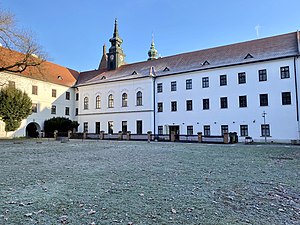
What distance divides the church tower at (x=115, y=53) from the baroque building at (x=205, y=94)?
29 centimetres

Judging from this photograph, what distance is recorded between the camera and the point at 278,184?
5.79m

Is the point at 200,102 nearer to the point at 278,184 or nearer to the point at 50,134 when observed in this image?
the point at 50,134

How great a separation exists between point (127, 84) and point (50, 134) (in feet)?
41.4

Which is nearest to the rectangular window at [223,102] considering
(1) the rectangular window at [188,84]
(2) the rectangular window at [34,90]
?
(1) the rectangular window at [188,84]

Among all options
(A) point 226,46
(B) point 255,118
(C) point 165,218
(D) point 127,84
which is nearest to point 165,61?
(D) point 127,84

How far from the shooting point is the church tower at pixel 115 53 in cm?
3947

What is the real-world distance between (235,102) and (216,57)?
6.65m

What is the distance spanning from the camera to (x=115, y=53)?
39562 mm

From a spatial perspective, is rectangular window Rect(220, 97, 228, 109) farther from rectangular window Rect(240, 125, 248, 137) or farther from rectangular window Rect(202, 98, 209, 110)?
rectangular window Rect(240, 125, 248, 137)

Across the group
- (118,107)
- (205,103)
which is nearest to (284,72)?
(205,103)

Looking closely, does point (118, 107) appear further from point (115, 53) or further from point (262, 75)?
point (262, 75)

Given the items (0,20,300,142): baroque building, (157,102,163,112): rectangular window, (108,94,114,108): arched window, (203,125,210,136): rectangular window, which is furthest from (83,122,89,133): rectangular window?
(203,125,210,136): rectangular window

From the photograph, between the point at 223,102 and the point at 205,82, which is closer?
the point at 223,102

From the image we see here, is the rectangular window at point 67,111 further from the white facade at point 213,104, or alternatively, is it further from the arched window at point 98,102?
the arched window at point 98,102
